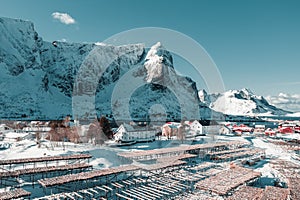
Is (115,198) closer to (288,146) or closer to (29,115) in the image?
Answer: (288,146)

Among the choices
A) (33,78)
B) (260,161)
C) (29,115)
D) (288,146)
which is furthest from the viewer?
(33,78)

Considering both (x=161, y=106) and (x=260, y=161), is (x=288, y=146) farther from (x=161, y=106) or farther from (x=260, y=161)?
(x=161, y=106)

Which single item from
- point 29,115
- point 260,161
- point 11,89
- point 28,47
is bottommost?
point 260,161

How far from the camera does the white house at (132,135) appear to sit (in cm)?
5247

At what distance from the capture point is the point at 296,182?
24.2 metres

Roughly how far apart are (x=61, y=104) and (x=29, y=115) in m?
34.7

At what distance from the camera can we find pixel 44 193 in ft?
76.2

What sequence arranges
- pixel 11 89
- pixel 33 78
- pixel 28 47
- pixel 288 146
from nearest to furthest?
pixel 288 146, pixel 11 89, pixel 33 78, pixel 28 47

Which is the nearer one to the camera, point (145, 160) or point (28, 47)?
point (145, 160)

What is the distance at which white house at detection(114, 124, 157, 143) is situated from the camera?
52469 mm

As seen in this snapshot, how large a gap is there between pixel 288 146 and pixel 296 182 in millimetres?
39167

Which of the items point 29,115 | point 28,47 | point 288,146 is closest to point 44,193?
point 288,146

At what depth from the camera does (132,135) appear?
176ft

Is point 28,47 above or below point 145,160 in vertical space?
above
